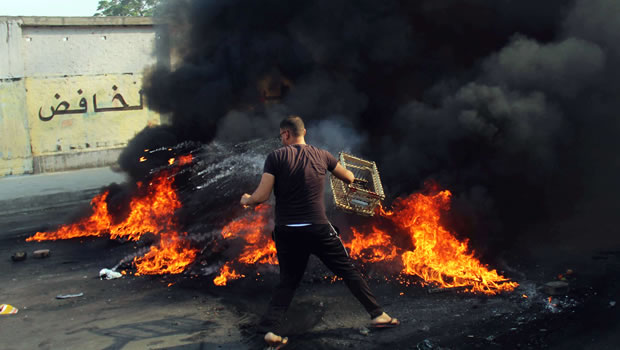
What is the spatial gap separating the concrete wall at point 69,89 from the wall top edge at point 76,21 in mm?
24

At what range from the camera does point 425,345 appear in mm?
3910

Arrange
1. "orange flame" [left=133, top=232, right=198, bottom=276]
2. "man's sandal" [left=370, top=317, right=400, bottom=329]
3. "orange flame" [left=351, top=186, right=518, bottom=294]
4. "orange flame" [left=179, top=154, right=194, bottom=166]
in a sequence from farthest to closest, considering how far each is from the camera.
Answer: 1. "orange flame" [left=179, top=154, right=194, bottom=166]
2. "orange flame" [left=133, top=232, right=198, bottom=276]
3. "orange flame" [left=351, top=186, right=518, bottom=294]
4. "man's sandal" [left=370, top=317, right=400, bottom=329]

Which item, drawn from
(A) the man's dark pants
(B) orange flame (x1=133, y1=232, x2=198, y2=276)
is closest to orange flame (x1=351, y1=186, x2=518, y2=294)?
(A) the man's dark pants

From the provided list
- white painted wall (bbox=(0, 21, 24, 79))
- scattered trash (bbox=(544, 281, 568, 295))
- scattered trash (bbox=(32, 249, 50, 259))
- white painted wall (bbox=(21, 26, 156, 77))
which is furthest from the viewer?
white painted wall (bbox=(21, 26, 156, 77))

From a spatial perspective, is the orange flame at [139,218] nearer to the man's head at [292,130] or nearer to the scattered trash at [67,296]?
the scattered trash at [67,296]

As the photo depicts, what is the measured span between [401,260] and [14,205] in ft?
28.0

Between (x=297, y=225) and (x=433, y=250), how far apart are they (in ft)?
6.83

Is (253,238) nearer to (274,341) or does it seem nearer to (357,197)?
(357,197)

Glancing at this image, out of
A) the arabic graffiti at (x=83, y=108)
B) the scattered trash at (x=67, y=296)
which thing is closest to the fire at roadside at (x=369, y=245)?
the scattered trash at (x=67, y=296)

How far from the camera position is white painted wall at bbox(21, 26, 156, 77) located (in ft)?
44.3

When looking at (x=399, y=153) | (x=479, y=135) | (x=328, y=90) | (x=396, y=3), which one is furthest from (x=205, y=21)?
(x=479, y=135)

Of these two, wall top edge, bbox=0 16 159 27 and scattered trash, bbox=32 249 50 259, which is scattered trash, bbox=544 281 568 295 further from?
wall top edge, bbox=0 16 159 27

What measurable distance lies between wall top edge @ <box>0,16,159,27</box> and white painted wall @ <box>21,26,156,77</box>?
0.46ft

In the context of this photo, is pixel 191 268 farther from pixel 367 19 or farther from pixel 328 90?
pixel 367 19
